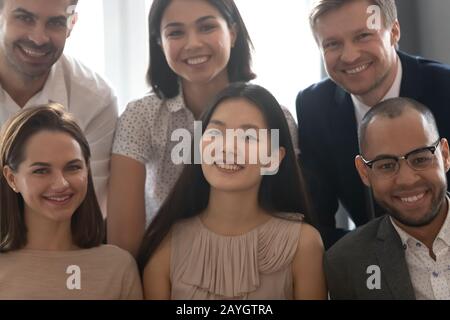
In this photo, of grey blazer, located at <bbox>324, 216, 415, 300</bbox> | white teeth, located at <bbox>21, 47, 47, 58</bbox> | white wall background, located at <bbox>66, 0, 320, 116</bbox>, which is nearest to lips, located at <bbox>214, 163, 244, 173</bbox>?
grey blazer, located at <bbox>324, 216, 415, 300</bbox>

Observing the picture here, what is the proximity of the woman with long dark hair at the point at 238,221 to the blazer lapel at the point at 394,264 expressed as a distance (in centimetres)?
13

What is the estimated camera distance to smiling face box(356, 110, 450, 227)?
4.54 ft

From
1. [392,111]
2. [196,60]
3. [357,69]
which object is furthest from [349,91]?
[196,60]

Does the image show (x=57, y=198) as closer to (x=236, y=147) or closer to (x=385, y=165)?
(x=236, y=147)

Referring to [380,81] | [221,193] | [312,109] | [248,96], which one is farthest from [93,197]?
[380,81]

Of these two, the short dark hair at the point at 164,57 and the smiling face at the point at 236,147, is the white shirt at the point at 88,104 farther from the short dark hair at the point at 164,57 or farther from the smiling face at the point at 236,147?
the smiling face at the point at 236,147

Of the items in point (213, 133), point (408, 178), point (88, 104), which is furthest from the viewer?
point (88, 104)

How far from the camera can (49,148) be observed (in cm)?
142

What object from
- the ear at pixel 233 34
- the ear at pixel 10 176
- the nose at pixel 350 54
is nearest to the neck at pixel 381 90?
the nose at pixel 350 54

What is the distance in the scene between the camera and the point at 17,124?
4.76 ft

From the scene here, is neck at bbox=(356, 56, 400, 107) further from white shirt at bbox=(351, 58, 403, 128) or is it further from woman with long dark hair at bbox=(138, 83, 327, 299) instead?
woman with long dark hair at bbox=(138, 83, 327, 299)

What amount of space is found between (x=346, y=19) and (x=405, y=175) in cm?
46

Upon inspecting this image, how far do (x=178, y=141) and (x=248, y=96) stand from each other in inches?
10.8

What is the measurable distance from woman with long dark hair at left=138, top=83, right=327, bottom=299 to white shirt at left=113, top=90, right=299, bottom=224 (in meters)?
0.17
